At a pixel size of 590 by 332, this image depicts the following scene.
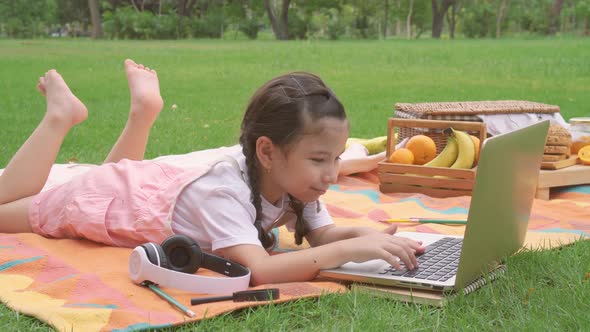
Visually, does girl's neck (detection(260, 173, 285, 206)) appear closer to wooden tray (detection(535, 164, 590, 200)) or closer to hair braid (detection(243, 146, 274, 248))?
hair braid (detection(243, 146, 274, 248))

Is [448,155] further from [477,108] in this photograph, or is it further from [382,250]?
[382,250]

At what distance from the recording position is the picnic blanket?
2434 mm

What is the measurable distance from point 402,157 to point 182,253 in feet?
7.93

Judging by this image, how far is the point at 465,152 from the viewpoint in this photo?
15.7 feet

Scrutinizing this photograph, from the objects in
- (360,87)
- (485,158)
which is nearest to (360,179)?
(485,158)

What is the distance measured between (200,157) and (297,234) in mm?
1675

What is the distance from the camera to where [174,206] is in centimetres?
304

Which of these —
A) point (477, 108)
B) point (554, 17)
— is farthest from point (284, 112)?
point (554, 17)

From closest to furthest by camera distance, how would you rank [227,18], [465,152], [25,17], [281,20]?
1. [465,152]
2. [25,17]
3. [281,20]
4. [227,18]

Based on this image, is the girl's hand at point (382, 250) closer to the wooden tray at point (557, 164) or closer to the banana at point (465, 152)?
the banana at point (465, 152)

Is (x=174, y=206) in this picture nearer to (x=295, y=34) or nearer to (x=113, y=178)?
A: (x=113, y=178)

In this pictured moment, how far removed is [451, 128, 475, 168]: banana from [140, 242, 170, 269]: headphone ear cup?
8.37 feet

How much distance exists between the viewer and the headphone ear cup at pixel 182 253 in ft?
9.05

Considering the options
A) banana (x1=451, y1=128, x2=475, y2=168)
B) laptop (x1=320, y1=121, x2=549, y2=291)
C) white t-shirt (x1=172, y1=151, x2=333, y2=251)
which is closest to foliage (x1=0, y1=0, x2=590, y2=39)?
banana (x1=451, y1=128, x2=475, y2=168)
